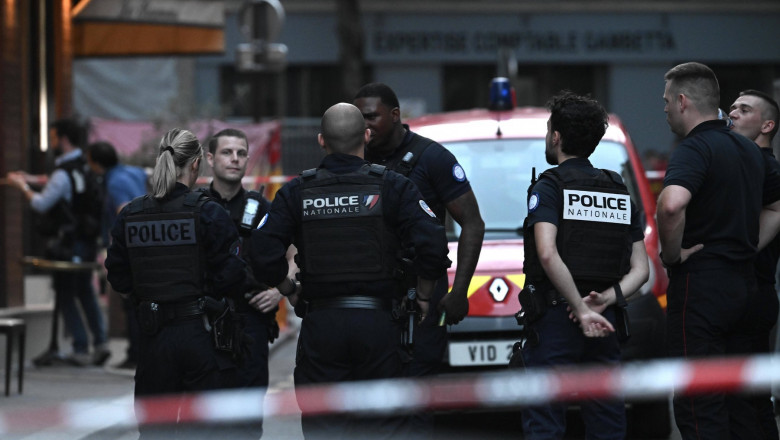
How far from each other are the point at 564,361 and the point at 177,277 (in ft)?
5.62

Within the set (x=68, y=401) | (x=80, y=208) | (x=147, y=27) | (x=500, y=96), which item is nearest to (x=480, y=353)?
(x=500, y=96)

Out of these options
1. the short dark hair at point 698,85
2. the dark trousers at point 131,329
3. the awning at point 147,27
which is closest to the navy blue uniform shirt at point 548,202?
the short dark hair at point 698,85

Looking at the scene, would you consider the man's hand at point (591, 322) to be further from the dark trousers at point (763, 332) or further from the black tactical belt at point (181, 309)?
the black tactical belt at point (181, 309)

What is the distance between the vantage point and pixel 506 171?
829 cm

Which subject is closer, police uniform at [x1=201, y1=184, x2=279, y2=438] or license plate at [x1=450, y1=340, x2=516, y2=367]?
police uniform at [x1=201, y1=184, x2=279, y2=438]

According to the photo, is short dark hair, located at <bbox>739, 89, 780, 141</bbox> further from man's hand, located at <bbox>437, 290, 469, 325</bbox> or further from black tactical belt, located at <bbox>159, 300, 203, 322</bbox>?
black tactical belt, located at <bbox>159, 300, 203, 322</bbox>

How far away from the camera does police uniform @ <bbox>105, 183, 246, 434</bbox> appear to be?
6062 mm

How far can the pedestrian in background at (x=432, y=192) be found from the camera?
6414 mm

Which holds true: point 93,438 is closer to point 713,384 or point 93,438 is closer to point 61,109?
point 713,384

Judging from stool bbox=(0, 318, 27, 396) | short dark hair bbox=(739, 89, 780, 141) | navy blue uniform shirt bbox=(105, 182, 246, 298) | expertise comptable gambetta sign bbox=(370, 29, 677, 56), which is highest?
expertise comptable gambetta sign bbox=(370, 29, 677, 56)

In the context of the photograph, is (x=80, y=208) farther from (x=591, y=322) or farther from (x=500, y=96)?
(x=591, y=322)

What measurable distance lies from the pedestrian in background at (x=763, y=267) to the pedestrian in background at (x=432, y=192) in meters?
1.30

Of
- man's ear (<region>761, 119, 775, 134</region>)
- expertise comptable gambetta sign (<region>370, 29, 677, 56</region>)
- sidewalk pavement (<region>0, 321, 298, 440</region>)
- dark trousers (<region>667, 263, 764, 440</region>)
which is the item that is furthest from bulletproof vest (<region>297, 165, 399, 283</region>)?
expertise comptable gambetta sign (<region>370, 29, 677, 56</region>)

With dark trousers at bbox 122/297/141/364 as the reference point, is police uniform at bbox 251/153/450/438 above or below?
above
